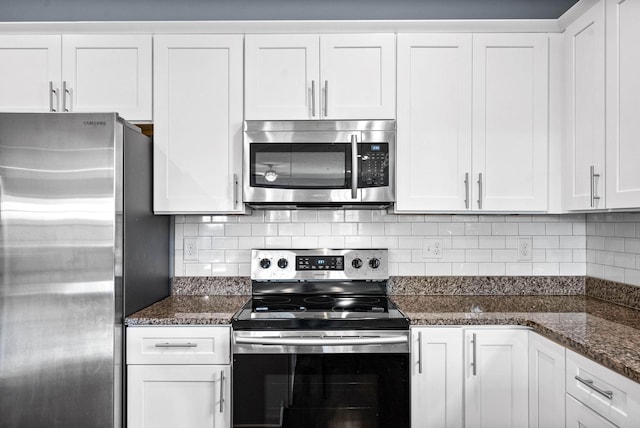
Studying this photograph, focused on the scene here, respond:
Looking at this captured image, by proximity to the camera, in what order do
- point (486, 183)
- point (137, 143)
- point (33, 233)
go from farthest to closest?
point (486, 183) < point (137, 143) < point (33, 233)

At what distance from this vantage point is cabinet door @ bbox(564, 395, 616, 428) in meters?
1.48

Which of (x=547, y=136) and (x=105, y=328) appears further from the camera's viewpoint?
(x=547, y=136)

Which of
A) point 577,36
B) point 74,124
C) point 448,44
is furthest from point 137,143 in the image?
point 577,36

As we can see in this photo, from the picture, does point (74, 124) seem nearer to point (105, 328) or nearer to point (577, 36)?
point (105, 328)

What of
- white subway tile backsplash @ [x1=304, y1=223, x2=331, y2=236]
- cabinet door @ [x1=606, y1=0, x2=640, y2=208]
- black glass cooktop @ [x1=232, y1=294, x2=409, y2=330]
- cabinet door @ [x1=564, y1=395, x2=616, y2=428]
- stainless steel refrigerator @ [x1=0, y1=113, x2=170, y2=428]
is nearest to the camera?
cabinet door @ [x1=564, y1=395, x2=616, y2=428]

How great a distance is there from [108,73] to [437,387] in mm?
2215

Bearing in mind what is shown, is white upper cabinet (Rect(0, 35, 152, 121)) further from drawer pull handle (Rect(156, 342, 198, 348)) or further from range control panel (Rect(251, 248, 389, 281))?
drawer pull handle (Rect(156, 342, 198, 348))

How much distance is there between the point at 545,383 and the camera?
6.10 ft

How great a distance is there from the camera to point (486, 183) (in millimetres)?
2326

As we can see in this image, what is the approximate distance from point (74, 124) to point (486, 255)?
7.28 feet

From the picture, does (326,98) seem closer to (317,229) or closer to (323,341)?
(317,229)

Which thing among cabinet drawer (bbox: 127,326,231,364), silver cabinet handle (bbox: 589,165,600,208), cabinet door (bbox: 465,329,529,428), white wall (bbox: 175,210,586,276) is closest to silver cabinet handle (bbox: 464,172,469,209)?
white wall (bbox: 175,210,586,276)

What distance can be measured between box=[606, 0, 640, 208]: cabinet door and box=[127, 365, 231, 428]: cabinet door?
1.82m

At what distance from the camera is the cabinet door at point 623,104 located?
174cm
